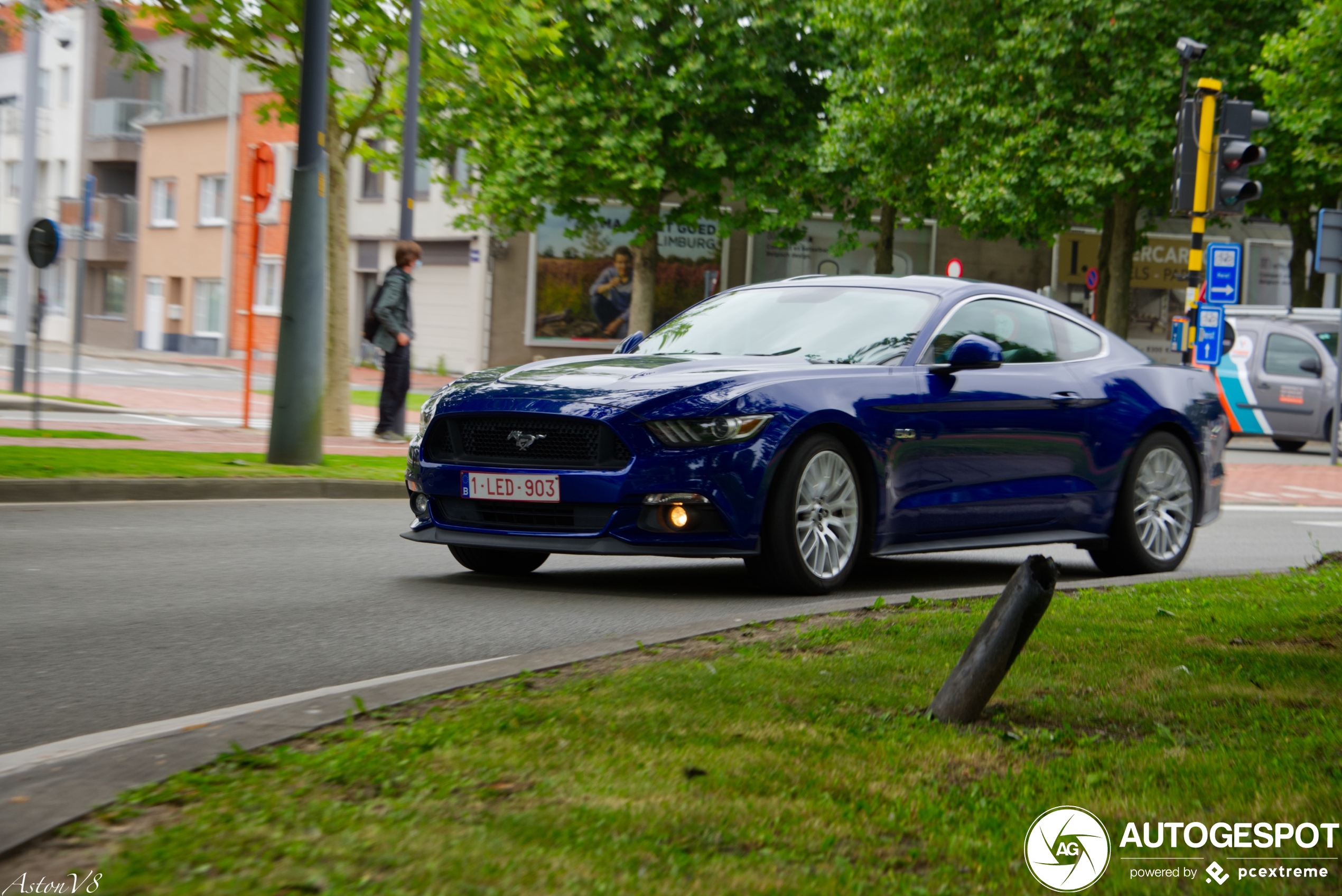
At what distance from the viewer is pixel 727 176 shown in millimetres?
37094

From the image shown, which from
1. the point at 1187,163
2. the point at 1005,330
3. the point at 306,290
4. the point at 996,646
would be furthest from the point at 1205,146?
the point at 996,646

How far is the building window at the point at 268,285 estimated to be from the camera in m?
52.1

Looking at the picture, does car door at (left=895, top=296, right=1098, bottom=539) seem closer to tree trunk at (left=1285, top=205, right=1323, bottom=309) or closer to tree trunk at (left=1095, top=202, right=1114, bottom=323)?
tree trunk at (left=1095, top=202, right=1114, bottom=323)

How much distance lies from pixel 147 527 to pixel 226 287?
148ft

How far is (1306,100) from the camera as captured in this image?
93.5 ft

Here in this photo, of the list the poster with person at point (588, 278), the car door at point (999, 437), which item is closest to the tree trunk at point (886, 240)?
the poster with person at point (588, 278)

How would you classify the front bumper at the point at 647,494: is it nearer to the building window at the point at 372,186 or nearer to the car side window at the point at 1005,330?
the car side window at the point at 1005,330

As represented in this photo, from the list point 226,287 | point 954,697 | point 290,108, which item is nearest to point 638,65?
point 290,108

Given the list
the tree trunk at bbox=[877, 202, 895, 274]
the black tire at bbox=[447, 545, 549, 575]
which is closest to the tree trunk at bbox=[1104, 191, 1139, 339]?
the tree trunk at bbox=[877, 202, 895, 274]

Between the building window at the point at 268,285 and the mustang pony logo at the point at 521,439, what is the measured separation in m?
45.9

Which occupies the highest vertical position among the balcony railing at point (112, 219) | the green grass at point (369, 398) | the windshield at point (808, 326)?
the balcony railing at point (112, 219)

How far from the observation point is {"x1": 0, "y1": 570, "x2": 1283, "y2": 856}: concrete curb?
336 centimetres

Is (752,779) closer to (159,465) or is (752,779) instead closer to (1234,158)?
(159,465)

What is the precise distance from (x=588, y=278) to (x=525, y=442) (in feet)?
121
